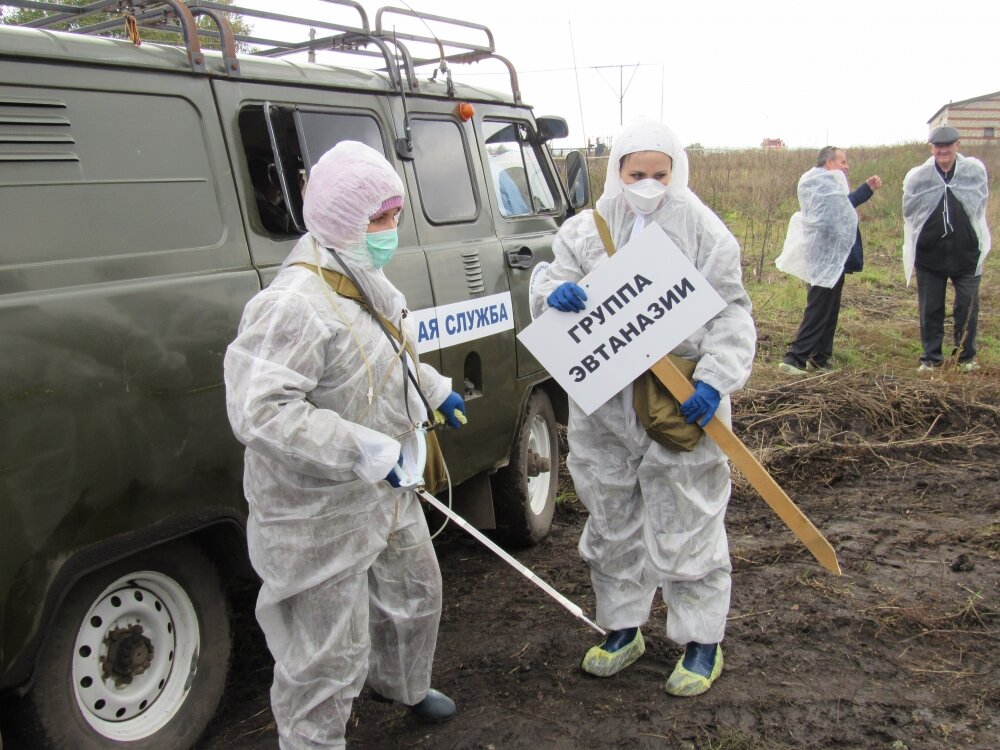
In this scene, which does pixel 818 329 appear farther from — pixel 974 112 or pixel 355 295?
pixel 974 112

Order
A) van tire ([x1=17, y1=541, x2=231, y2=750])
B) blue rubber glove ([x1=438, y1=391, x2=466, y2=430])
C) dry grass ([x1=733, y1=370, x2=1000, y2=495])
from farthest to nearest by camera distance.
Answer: dry grass ([x1=733, y1=370, x2=1000, y2=495]) < blue rubber glove ([x1=438, y1=391, x2=466, y2=430]) < van tire ([x1=17, y1=541, x2=231, y2=750])

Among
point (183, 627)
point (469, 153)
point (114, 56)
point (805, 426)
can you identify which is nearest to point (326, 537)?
point (183, 627)

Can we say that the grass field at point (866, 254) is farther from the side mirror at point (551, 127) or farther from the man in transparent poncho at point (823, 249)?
the side mirror at point (551, 127)

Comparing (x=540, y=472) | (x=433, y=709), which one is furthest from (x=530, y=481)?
(x=433, y=709)

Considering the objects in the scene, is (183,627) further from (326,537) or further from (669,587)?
(669,587)

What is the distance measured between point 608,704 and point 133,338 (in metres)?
1.98

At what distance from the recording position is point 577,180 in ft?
15.4

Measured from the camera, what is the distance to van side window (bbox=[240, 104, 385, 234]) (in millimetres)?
2979

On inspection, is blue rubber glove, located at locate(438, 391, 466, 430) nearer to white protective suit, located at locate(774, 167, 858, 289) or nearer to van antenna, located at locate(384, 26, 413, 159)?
van antenna, located at locate(384, 26, 413, 159)

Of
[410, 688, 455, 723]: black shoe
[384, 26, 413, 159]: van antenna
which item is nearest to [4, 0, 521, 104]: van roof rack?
[384, 26, 413, 159]: van antenna

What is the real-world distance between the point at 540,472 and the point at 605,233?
6.31 feet

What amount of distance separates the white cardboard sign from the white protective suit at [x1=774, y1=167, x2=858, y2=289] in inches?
207

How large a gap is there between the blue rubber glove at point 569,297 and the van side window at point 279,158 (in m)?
0.92

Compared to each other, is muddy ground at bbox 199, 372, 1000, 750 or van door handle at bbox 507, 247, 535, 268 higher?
van door handle at bbox 507, 247, 535, 268
